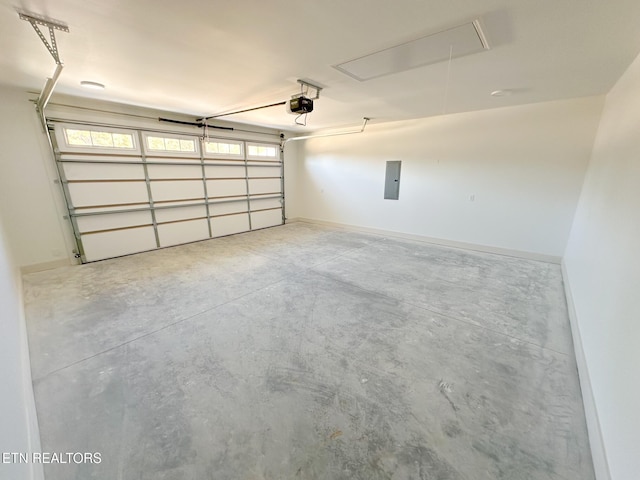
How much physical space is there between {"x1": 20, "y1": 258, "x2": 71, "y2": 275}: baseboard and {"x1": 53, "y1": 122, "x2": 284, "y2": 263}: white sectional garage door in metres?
0.26

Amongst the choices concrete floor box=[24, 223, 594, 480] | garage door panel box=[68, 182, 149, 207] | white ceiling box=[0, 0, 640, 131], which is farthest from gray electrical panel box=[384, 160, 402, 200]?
garage door panel box=[68, 182, 149, 207]

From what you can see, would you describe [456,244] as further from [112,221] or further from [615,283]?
Answer: [112,221]

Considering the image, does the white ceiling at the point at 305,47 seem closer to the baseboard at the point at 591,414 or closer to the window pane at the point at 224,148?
the window pane at the point at 224,148

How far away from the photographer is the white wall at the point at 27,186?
3535 millimetres

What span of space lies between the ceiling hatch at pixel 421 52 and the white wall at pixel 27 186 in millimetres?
4566

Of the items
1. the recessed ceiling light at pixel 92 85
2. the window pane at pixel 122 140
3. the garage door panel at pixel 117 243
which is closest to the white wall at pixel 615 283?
the recessed ceiling light at pixel 92 85

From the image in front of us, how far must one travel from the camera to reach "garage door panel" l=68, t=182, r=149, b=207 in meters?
4.17

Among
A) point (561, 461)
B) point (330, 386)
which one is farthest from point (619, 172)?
point (330, 386)

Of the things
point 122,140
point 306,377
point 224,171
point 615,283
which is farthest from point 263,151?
point 615,283

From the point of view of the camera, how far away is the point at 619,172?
224 centimetres

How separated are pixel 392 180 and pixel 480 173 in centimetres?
183

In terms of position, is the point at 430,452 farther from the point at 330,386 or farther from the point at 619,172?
the point at 619,172

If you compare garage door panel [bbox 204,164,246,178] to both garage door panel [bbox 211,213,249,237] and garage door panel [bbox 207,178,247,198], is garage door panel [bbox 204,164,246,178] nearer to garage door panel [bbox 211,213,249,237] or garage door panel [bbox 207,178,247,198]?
garage door panel [bbox 207,178,247,198]

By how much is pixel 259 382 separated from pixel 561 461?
1.87 m
